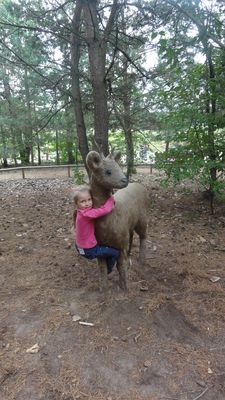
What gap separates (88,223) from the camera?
3.66m

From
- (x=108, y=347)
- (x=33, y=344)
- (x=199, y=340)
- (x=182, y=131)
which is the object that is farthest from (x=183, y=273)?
(x=182, y=131)

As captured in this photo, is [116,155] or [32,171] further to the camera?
[32,171]

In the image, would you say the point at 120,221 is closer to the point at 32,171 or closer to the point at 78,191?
the point at 78,191

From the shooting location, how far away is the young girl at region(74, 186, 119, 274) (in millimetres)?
3617

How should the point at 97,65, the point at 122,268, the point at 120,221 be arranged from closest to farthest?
1. the point at 120,221
2. the point at 122,268
3. the point at 97,65

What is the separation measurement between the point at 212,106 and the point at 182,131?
0.87 meters

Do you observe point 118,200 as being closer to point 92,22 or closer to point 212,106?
point 92,22

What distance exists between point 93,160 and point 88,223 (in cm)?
70

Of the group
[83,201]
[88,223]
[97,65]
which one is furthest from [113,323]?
[97,65]

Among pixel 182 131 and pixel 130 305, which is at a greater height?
pixel 182 131

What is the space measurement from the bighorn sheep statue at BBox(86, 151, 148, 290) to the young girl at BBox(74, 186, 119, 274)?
65 mm

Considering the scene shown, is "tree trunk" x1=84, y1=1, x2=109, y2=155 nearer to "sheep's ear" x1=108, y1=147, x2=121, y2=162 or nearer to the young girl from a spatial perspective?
"sheep's ear" x1=108, y1=147, x2=121, y2=162

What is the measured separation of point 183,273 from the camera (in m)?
4.73

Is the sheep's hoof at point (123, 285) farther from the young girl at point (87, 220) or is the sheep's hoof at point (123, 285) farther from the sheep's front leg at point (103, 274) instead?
the young girl at point (87, 220)
